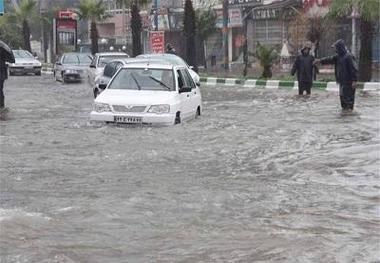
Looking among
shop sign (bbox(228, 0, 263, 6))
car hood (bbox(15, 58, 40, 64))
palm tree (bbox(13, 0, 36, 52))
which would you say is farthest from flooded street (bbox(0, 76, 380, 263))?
palm tree (bbox(13, 0, 36, 52))

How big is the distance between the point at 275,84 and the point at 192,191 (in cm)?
1871

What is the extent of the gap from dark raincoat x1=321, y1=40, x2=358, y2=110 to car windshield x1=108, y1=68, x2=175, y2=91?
4215 mm

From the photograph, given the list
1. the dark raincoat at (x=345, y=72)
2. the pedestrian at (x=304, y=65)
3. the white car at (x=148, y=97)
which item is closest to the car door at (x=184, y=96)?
the white car at (x=148, y=97)

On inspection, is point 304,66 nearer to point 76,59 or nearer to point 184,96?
point 184,96

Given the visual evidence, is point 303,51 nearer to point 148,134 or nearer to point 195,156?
point 148,134

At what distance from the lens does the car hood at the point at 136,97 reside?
13805 mm

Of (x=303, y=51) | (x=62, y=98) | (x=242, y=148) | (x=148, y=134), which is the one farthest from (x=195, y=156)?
(x=62, y=98)

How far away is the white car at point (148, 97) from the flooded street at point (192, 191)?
24cm

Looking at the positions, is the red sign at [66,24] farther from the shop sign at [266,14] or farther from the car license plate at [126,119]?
the car license plate at [126,119]

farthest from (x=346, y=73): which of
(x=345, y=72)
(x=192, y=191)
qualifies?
(x=192, y=191)

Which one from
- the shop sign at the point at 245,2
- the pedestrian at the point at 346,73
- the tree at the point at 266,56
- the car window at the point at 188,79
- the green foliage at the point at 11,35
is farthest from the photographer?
the green foliage at the point at 11,35

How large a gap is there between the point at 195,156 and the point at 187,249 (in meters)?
5.07

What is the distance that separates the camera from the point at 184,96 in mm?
14805

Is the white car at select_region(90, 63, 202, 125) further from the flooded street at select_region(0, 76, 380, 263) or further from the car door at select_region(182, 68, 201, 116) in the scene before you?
the flooded street at select_region(0, 76, 380, 263)
